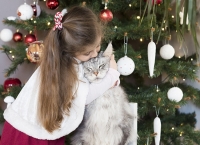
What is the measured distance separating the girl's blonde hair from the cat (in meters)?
0.12

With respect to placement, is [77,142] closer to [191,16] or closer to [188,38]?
[191,16]

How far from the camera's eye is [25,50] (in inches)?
63.6

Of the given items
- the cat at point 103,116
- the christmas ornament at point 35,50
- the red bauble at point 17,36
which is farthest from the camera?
the red bauble at point 17,36

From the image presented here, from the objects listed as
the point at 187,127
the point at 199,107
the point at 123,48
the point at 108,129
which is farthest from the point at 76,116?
the point at 199,107

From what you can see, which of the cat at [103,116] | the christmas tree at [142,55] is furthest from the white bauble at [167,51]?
the cat at [103,116]

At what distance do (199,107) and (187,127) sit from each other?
0.63 ft

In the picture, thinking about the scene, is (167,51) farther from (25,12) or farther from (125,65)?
(25,12)

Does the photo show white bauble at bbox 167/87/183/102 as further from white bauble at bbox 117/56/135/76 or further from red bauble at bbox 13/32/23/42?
red bauble at bbox 13/32/23/42

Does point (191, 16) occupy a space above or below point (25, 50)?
above

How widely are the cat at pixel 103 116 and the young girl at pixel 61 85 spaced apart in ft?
0.12

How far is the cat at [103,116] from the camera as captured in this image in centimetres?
121

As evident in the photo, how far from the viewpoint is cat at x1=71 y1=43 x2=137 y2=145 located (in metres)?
1.21

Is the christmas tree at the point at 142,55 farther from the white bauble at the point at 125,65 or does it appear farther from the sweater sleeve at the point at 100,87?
the sweater sleeve at the point at 100,87

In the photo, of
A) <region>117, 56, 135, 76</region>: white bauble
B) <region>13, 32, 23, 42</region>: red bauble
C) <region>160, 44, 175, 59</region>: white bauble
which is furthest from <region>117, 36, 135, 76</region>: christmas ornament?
<region>13, 32, 23, 42</region>: red bauble
